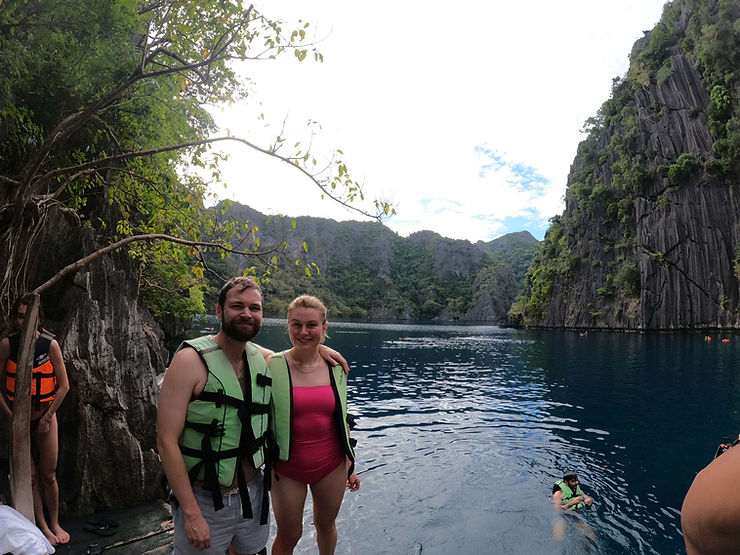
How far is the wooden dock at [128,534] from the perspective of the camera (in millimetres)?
4859

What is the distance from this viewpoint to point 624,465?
1102 centimetres

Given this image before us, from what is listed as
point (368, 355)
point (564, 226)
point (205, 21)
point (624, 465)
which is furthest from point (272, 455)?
point (564, 226)

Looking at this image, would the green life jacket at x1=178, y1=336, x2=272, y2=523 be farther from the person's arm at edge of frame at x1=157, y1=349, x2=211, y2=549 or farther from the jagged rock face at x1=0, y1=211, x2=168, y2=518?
the jagged rock face at x1=0, y1=211, x2=168, y2=518

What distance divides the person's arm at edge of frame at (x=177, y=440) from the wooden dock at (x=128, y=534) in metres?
2.99

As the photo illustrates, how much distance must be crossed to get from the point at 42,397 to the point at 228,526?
3.06 meters

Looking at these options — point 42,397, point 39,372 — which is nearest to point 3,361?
point 39,372

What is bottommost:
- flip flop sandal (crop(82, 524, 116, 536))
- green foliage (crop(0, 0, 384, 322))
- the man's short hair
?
flip flop sandal (crop(82, 524, 116, 536))

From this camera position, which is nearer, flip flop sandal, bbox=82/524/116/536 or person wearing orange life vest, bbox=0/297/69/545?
person wearing orange life vest, bbox=0/297/69/545

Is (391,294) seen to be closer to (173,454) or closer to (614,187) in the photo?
(614,187)

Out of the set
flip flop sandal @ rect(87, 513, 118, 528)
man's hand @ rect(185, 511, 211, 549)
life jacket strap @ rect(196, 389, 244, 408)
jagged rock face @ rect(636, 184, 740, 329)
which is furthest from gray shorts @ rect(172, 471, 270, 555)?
jagged rock face @ rect(636, 184, 740, 329)

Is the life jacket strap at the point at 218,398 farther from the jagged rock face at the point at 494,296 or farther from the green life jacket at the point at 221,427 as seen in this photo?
the jagged rock face at the point at 494,296

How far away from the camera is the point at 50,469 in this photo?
475cm

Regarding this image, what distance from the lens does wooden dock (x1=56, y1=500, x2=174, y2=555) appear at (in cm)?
486

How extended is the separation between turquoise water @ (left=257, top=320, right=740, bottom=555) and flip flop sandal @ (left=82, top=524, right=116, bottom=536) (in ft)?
9.63
